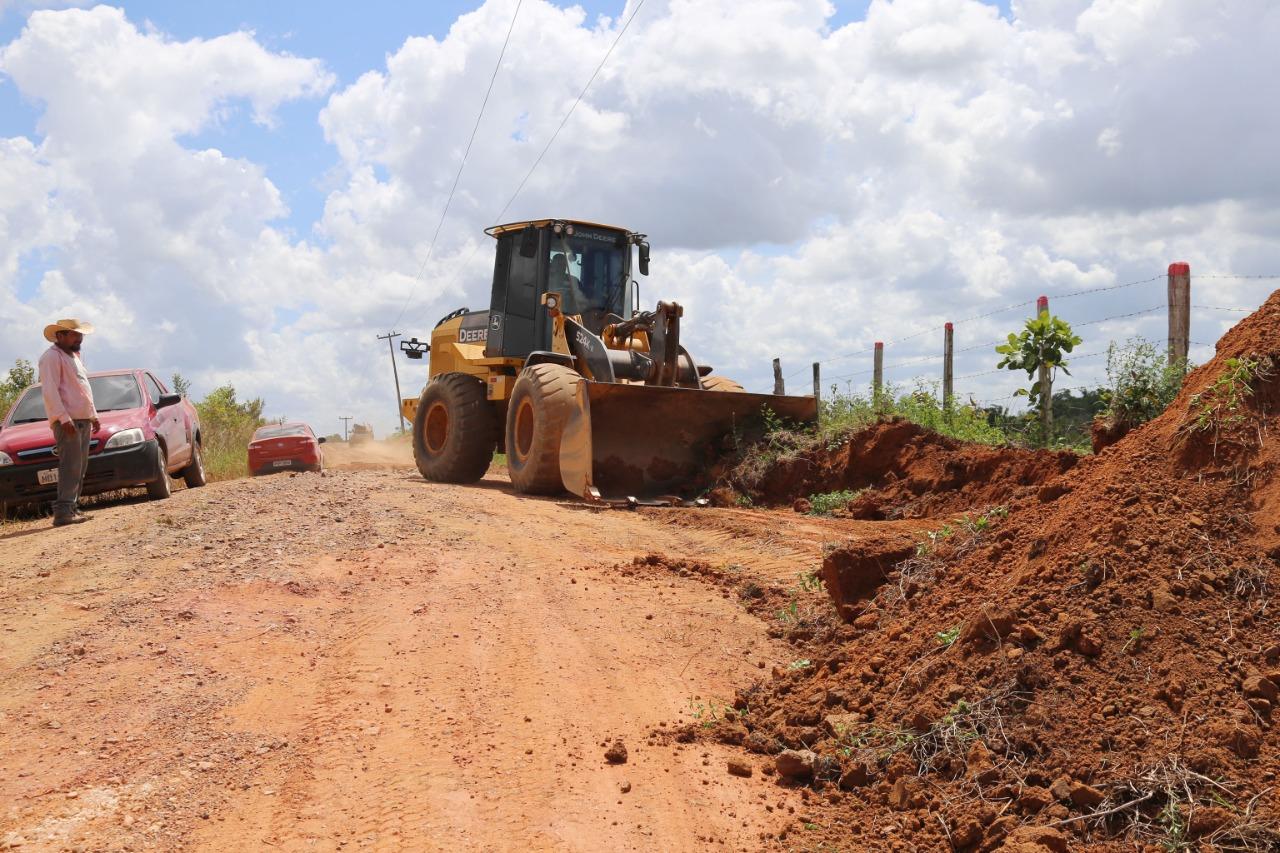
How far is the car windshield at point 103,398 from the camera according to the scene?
495 inches

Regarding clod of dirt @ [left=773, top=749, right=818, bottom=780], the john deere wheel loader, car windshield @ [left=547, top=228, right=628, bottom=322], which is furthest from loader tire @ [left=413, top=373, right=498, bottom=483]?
clod of dirt @ [left=773, top=749, right=818, bottom=780]

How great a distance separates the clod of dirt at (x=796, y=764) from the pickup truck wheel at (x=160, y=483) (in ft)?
32.6

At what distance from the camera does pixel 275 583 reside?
642 cm

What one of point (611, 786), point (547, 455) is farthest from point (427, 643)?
point (547, 455)

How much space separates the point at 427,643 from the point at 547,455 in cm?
624

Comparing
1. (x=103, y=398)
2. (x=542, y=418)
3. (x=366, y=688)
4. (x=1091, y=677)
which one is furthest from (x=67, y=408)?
(x=1091, y=677)

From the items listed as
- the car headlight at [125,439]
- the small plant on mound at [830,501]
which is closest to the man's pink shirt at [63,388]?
the car headlight at [125,439]

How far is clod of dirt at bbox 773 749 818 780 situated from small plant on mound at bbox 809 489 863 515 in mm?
6312

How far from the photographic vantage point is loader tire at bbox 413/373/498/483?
13.7 metres

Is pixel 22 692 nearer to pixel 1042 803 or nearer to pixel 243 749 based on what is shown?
pixel 243 749

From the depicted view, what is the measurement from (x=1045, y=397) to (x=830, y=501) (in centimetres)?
282

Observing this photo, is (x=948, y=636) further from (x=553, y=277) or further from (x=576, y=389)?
(x=553, y=277)

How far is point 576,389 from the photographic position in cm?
1130

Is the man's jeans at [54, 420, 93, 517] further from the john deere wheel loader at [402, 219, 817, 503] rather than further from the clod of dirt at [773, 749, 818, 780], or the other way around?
the clod of dirt at [773, 749, 818, 780]
